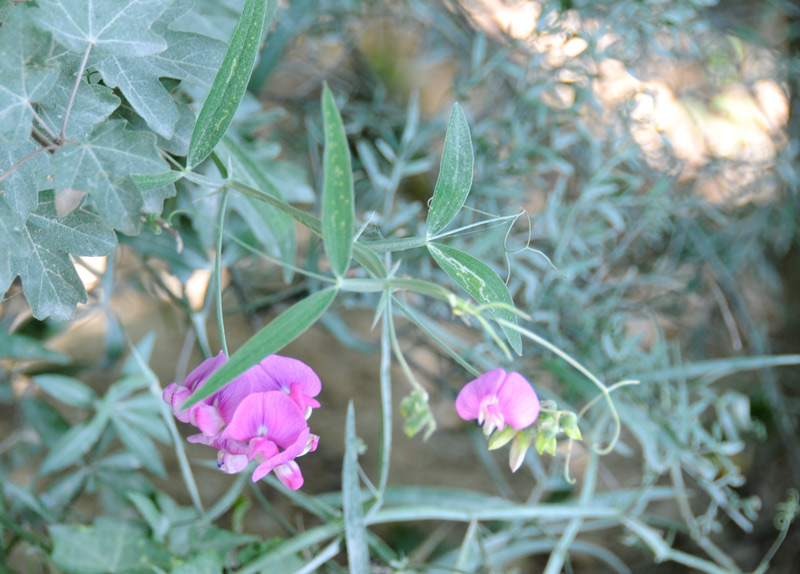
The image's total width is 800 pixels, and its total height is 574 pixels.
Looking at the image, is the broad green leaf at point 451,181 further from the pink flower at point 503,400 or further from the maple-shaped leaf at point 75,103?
the maple-shaped leaf at point 75,103

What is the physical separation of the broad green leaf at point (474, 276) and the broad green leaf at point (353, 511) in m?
0.22

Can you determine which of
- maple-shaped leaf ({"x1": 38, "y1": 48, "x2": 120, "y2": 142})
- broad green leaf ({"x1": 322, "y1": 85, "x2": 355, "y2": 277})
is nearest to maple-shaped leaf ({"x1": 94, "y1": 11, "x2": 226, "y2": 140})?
maple-shaped leaf ({"x1": 38, "y1": 48, "x2": 120, "y2": 142})

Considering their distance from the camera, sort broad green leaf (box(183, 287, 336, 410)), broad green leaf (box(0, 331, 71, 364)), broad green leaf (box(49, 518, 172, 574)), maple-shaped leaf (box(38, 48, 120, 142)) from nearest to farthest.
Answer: broad green leaf (box(183, 287, 336, 410)) < maple-shaped leaf (box(38, 48, 120, 142)) < broad green leaf (box(49, 518, 172, 574)) < broad green leaf (box(0, 331, 71, 364))

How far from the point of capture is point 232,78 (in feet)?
1.54

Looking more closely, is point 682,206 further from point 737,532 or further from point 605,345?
point 737,532

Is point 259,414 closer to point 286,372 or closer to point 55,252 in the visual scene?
point 286,372

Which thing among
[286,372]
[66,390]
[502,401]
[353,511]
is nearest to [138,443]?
[66,390]

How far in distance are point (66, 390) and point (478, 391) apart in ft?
2.19

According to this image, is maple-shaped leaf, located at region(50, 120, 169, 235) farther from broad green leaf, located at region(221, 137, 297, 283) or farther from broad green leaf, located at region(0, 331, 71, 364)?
broad green leaf, located at region(0, 331, 71, 364)

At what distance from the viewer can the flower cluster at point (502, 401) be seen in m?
0.49

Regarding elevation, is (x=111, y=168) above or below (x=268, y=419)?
above

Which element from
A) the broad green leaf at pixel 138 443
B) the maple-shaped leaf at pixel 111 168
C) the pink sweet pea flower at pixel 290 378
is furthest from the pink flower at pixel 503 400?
the broad green leaf at pixel 138 443

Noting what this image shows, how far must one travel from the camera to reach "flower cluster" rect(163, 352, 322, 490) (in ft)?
1.49

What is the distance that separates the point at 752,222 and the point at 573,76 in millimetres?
574
